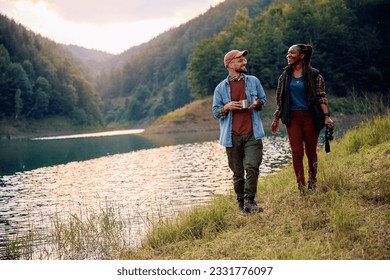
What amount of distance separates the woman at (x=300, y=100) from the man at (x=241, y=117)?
0.50 meters

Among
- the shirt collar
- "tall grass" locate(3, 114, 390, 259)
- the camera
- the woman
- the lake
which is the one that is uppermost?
the shirt collar

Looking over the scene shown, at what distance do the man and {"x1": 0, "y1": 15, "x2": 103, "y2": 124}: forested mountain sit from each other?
28.5m

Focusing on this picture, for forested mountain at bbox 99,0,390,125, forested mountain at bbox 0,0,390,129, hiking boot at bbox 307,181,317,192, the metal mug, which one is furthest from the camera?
forested mountain at bbox 99,0,390,125

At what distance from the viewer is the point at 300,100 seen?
7.23m

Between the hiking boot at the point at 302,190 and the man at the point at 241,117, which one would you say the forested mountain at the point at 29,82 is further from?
the hiking boot at the point at 302,190

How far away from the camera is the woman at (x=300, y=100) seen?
7133mm

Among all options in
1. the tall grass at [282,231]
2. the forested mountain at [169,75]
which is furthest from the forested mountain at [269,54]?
the forested mountain at [169,75]

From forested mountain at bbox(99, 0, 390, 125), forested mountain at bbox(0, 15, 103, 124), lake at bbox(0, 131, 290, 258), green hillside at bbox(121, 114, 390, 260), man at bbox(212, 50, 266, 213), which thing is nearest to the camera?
green hillside at bbox(121, 114, 390, 260)

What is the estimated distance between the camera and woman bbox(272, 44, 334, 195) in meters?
7.13

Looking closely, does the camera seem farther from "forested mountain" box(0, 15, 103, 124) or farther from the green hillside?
"forested mountain" box(0, 15, 103, 124)

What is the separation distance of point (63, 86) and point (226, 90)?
71.8 meters

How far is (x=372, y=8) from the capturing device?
48406 millimetres

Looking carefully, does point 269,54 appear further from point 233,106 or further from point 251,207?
point 233,106

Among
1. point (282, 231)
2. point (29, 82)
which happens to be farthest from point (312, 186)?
point (29, 82)
